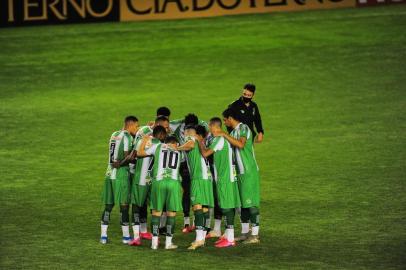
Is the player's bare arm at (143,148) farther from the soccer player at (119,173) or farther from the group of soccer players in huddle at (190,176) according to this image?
the soccer player at (119,173)

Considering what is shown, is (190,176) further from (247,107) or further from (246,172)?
(247,107)

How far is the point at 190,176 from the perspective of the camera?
51.9ft

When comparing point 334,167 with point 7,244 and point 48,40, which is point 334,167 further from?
point 48,40

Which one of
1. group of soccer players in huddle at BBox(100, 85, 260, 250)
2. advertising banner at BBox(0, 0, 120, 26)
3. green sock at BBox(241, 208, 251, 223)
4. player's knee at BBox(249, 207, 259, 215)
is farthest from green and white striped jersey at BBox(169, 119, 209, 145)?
advertising banner at BBox(0, 0, 120, 26)

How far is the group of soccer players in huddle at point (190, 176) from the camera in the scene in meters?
15.4

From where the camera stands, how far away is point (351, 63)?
30.1 metres

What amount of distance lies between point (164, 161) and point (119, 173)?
2.73ft

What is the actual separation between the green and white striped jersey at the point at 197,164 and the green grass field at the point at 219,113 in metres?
1.04

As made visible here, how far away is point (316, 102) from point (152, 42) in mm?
7317

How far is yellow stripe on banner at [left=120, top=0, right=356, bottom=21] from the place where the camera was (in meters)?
33.7

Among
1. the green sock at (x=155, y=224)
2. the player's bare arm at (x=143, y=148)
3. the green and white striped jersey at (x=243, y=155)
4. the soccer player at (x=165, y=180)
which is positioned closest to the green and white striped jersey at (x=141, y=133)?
the player's bare arm at (x=143, y=148)

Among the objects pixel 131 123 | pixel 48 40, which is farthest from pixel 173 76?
pixel 131 123

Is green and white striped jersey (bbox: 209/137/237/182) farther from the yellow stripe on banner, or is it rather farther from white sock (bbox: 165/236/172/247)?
the yellow stripe on banner

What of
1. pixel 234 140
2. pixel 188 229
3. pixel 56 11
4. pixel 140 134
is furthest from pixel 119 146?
pixel 56 11
